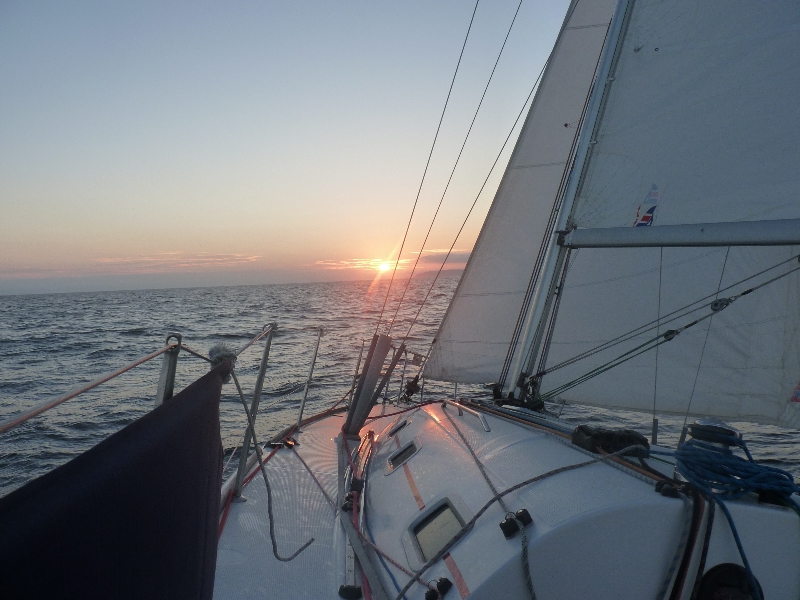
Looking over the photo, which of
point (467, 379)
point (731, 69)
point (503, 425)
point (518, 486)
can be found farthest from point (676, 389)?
point (518, 486)

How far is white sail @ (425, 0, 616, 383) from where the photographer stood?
5.37 metres

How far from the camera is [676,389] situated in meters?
4.86

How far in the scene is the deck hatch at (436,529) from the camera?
2.58m

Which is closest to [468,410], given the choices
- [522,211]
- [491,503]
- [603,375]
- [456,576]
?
[491,503]

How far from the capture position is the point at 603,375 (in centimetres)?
508

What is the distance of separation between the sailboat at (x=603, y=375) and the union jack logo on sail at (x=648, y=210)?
22mm

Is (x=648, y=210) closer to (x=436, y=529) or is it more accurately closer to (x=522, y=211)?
(x=522, y=211)

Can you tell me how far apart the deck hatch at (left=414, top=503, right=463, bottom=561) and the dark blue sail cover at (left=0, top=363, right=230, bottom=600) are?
4.12 ft

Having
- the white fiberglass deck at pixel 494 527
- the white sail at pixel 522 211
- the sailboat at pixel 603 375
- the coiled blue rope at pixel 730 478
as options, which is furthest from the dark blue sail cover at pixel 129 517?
the white sail at pixel 522 211

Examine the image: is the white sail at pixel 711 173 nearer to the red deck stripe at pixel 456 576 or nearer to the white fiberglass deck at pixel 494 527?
the white fiberglass deck at pixel 494 527

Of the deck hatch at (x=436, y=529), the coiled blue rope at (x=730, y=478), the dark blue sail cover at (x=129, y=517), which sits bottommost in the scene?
the deck hatch at (x=436, y=529)

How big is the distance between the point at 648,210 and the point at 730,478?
258 centimetres

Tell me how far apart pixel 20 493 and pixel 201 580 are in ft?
2.69

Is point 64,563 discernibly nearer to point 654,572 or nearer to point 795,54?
point 654,572
